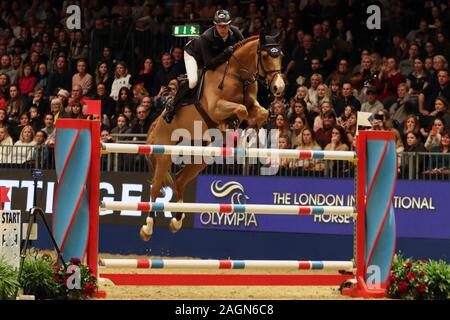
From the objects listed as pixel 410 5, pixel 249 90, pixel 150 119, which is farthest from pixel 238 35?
pixel 410 5

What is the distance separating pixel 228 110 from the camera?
10.5 m

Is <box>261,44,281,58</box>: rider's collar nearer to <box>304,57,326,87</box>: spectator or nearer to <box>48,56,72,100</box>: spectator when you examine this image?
<box>304,57,326,87</box>: spectator

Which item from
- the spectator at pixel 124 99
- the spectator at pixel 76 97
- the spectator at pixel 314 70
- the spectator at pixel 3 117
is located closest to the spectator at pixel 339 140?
the spectator at pixel 314 70

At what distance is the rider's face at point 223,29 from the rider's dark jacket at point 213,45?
0.16ft

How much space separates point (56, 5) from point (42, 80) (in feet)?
11.3

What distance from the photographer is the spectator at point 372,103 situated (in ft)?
47.6

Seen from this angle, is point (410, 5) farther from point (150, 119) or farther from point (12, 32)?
point (12, 32)

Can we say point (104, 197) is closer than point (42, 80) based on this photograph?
Yes

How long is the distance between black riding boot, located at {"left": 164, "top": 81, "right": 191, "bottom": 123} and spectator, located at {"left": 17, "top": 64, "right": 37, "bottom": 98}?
319 inches

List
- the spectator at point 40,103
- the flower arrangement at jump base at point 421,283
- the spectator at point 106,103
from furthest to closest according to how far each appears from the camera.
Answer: the spectator at point 40,103 < the spectator at point 106,103 < the flower arrangement at jump base at point 421,283

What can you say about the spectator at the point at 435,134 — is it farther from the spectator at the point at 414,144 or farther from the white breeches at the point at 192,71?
the white breeches at the point at 192,71

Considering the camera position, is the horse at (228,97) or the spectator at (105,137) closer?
the horse at (228,97)

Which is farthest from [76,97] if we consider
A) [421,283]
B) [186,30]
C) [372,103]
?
[421,283]

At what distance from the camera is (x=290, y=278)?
998 centimetres
